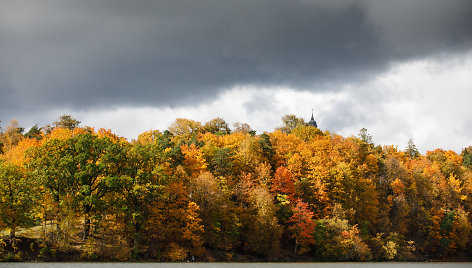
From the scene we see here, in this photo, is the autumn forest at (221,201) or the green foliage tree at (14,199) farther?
the autumn forest at (221,201)

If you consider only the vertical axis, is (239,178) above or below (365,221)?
above

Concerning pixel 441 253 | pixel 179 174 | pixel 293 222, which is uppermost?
pixel 179 174

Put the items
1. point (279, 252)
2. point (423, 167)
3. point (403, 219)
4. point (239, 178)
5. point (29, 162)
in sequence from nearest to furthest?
point (29, 162) → point (279, 252) → point (239, 178) → point (403, 219) → point (423, 167)

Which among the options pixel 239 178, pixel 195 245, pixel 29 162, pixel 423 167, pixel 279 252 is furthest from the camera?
pixel 423 167

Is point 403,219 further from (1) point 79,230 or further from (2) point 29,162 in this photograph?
(2) point 29,162

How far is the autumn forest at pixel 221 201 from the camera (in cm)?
5934

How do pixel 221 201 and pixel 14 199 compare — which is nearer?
pixel 14 199

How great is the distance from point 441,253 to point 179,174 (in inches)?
2644

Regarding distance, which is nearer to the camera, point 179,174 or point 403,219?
point 179,174

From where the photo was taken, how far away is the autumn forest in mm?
59344

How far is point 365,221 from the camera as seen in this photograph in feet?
280

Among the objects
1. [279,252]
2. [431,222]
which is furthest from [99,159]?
[431,222]

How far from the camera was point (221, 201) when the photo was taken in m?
70.9

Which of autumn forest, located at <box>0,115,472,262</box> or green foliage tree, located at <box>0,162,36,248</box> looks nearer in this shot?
green foliage tree, located at <box>0,162,36,248</box>
